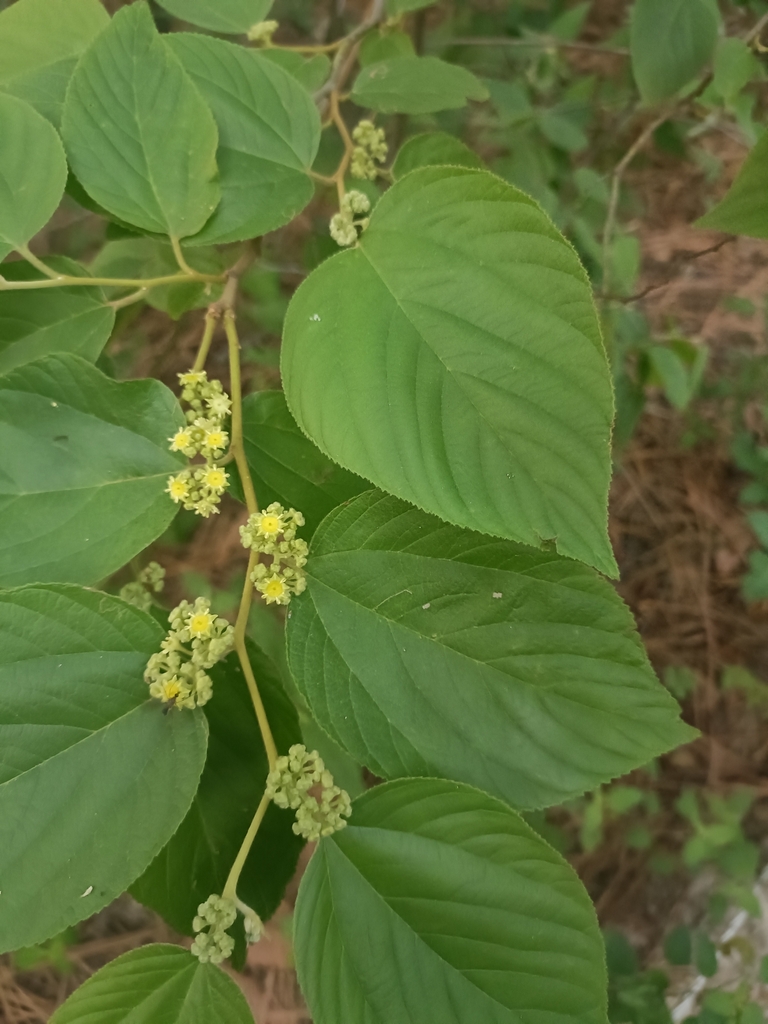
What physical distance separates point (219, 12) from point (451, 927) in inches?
45.1

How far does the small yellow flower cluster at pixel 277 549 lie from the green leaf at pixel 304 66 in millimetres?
657

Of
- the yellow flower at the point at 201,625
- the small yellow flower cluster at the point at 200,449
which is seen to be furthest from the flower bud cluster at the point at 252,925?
the small yellow flower cluster at the point at 200,449

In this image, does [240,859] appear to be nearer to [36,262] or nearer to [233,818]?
[233,818]

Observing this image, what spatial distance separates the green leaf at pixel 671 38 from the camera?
1109 mm

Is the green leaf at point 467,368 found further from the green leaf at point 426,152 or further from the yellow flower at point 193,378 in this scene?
the green leaf at point 426,152

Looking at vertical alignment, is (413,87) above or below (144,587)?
above

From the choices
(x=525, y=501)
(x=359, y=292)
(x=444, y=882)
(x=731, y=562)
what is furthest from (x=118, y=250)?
(x=731, y=562)

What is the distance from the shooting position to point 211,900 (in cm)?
72

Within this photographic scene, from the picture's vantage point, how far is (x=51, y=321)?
3.03ft

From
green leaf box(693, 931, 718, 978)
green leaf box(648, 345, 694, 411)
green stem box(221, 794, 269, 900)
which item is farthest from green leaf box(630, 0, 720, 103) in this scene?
green leaf box(693, 931, 718, 978)

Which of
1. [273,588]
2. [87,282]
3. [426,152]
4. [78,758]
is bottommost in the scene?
[78,758]

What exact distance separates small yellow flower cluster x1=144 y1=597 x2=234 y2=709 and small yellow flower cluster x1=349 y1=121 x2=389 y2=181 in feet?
2.09

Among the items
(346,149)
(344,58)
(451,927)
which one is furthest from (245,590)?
(344,58)

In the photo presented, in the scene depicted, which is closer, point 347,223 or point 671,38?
point 347,223
